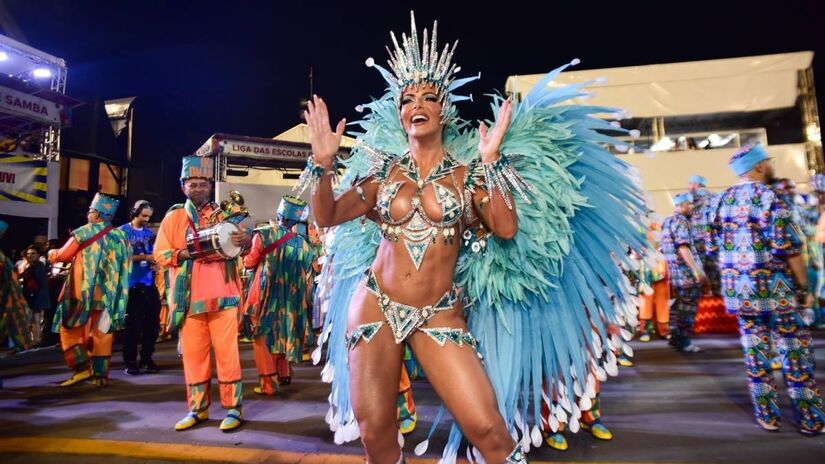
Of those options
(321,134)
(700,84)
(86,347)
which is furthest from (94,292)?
(700,84)

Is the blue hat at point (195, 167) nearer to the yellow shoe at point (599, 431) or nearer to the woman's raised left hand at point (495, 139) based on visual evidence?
the woman's raised left hand at point (495, 139)

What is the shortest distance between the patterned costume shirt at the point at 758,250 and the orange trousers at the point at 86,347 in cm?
639

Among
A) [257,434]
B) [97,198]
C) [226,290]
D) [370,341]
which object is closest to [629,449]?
[370,341]

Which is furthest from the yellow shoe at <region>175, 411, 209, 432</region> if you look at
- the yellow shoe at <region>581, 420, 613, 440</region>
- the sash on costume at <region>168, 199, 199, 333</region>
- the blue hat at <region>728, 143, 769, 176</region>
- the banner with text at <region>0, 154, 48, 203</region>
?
the banner with text at <region>0, 154, 48, 203</region>

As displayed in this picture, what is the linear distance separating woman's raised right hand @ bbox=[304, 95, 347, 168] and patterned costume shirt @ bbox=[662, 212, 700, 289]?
18.0 ft

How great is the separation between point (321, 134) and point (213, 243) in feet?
6.60

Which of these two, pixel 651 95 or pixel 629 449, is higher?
pixel 651 95

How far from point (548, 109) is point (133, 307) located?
233 inches

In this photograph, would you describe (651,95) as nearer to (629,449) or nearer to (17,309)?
(629,449)

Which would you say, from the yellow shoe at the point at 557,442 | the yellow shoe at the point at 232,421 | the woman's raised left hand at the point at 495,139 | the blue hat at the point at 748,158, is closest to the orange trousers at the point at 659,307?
the blue hat at the point at 748,158

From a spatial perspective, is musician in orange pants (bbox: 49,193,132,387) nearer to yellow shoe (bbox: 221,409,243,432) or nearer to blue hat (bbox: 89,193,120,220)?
blue hat (bbox: 89,193,120,220)

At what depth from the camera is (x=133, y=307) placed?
6129 millimetres

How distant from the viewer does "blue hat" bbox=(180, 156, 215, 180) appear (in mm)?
4004

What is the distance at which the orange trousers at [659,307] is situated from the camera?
753 centimetres
